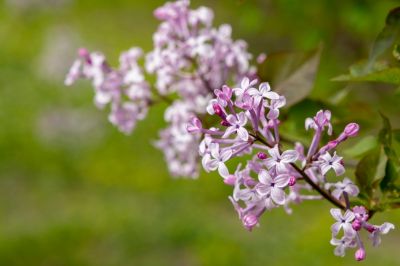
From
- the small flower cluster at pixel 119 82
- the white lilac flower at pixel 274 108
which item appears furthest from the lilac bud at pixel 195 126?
the small flower cluster at pixel 119 82

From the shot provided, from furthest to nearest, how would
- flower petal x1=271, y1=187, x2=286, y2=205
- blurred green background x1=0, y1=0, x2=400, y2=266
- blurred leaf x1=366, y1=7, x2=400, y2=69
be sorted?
blurred green background x1=0, y1=0, x2=400, y2=266 < blurred leaf x1=366, y1=7, x2=400, y2=69 < flower petal x1=271, y1=187, x2=286, y2=205

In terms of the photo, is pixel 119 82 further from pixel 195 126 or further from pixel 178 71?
pixel 195 126

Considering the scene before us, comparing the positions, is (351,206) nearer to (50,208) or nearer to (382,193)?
(382,193)

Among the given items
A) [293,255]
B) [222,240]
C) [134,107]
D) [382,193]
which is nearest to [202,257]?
[222,240]

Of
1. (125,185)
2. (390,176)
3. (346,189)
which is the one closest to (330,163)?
(346,189)

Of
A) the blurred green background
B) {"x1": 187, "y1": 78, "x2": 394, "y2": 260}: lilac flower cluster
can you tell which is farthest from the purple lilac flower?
the blurred green background

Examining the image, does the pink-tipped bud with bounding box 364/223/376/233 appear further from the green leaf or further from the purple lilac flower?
the green leaf
